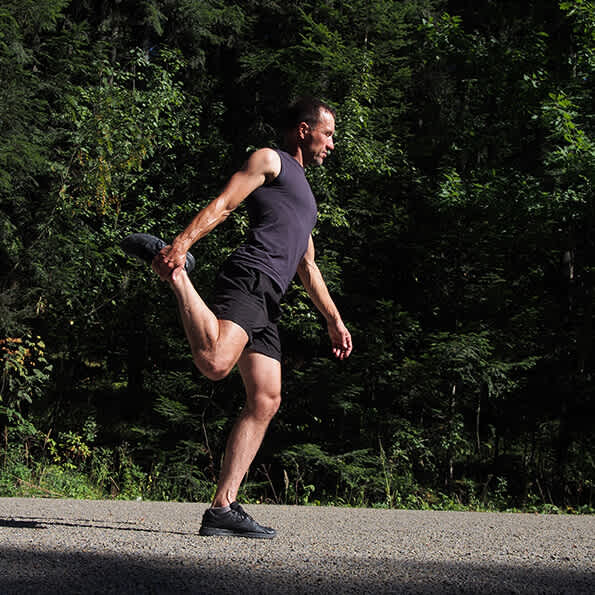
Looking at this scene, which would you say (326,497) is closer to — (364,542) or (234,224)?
(234,224)

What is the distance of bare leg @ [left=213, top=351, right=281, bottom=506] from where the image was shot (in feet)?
12.5

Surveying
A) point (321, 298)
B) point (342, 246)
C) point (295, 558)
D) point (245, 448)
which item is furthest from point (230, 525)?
point (342, 246)

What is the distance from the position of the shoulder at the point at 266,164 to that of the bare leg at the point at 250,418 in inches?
35.5

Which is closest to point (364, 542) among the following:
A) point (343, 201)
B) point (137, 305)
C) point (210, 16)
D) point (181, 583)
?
point (181, 583)

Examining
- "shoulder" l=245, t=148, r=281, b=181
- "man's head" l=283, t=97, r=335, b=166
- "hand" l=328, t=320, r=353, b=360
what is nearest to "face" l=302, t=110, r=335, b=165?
"man's head" l=283, t=97, r=335, b=166

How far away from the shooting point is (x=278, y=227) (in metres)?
3.87

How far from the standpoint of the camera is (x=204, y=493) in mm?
11820

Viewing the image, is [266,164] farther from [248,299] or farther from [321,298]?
[321,298]

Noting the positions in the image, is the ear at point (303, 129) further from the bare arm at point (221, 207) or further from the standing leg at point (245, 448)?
the standing leg at point (245, 448)

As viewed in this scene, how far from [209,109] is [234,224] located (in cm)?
390

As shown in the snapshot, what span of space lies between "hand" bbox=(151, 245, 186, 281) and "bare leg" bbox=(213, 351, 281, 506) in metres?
0.65

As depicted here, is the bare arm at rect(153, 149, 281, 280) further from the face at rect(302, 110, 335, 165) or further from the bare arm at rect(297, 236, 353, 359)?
the bare arm at rect(297, 236, 353, 359)

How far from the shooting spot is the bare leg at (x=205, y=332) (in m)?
3.50

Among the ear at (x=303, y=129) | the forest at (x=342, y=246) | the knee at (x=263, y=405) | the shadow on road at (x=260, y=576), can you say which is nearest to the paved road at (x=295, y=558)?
the shadow on road at (x=260, y=576)
